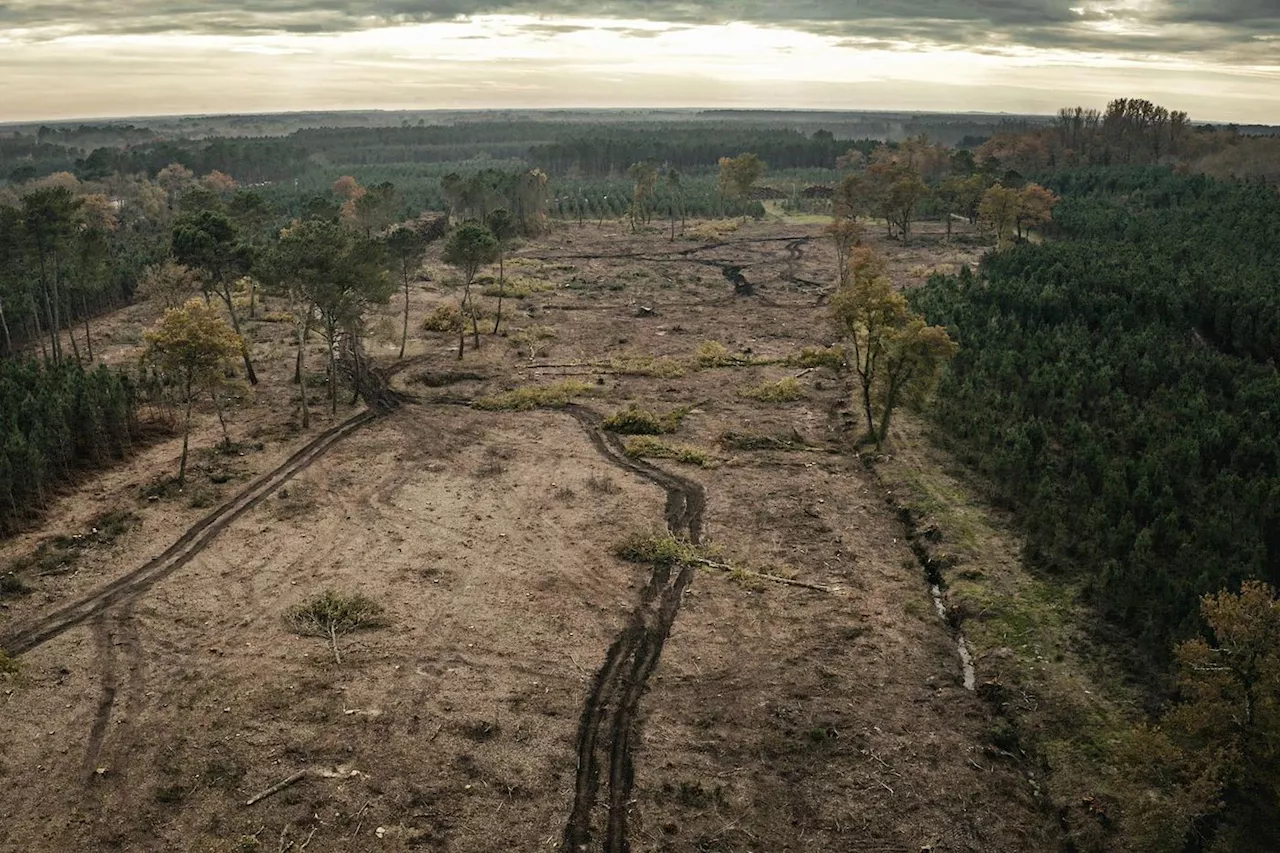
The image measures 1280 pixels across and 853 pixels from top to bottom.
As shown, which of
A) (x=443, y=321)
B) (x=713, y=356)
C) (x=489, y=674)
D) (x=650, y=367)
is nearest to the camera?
(x=489, y=674)

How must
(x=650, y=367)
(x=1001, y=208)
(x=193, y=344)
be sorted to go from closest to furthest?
(x=193, y=344), (x=650, y=367), (x=1001, y=208)

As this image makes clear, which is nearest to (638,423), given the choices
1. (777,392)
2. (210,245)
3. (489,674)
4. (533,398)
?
(533,398)

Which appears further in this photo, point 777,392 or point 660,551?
point 777,392

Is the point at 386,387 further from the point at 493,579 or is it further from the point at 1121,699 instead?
the point at 1121,699

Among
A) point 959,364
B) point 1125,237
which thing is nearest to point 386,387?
point 959,364

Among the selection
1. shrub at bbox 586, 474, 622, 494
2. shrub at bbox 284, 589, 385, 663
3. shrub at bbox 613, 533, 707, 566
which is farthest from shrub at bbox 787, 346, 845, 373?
shrub at bbox 284, 589, 385, 663

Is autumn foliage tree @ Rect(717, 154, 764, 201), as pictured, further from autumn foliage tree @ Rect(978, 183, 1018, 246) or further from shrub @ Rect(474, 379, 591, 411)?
shrub @ Rect(474, 379, 591, 411)

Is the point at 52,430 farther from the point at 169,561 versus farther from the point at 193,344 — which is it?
the point at 169,561
